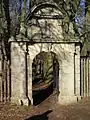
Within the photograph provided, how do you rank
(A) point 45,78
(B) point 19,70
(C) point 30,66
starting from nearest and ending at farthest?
(B) point 19,70 < (C) point 30,66 < (A) point 45,78

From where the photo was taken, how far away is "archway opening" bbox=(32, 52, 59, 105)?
16.1 meters

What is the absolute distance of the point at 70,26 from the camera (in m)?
13.6

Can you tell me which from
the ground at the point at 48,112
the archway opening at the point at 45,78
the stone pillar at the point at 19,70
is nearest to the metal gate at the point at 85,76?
the ground at the point at 48,112

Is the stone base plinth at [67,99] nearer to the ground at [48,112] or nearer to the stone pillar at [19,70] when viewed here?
the ground at [48,112]

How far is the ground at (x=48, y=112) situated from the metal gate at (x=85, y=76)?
1.57ft

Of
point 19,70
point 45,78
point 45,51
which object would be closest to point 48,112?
point 19,70

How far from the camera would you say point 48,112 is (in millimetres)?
11883

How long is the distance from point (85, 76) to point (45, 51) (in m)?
2.44

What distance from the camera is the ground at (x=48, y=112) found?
1085cm

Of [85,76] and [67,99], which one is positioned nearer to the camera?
[67,99]

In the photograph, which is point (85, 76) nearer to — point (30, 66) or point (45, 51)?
point (45, 51)

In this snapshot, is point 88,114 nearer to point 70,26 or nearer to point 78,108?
point 78,108

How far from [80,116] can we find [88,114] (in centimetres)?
48

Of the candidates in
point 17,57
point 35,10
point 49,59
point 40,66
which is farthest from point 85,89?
point 40,66
